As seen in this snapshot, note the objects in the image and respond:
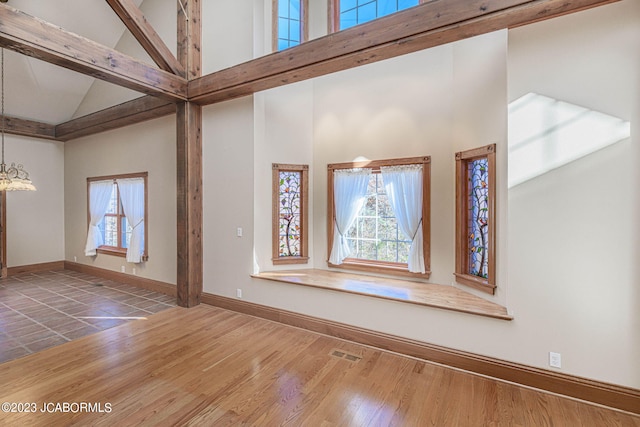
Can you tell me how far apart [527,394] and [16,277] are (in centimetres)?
846

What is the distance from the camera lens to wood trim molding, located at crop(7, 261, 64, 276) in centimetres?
586

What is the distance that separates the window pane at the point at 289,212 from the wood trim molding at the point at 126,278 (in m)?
2.09

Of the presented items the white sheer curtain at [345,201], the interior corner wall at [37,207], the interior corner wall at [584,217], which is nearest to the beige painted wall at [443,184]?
the interior corner wall at [584,217]

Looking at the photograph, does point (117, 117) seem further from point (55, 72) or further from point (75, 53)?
point (75, 53)

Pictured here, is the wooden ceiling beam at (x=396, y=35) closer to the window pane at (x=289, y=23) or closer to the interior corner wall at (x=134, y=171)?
the window pane at (x=289, y=23)

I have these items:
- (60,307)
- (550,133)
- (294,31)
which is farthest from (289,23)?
(60,307)

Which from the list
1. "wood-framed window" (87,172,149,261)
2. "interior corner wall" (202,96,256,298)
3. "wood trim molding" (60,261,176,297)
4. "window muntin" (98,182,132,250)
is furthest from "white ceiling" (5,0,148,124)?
"wood trim molding" (60,261,176,297)

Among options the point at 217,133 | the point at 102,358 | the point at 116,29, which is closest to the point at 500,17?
the point at 217,133

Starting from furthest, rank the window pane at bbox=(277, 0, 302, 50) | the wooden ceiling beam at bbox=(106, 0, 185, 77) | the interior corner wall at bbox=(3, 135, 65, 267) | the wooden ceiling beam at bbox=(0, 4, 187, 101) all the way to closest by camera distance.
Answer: the interior corner wall at bbox=(3, 135, 65, 267), the window pane at bbox=(277, 0, 302, 50), the wooden ceiling beam at bbox=(106, 0, 185, 77), the wooden ceiling beam at bbox=(0, 4, 187, 101)

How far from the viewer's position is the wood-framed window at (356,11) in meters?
3.70

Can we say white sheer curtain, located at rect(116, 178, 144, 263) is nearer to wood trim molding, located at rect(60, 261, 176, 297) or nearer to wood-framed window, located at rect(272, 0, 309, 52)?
wood trim molding, located at rect(60, 261, 176, 297)

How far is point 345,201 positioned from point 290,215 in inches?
33.1

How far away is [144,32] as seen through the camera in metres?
3.57

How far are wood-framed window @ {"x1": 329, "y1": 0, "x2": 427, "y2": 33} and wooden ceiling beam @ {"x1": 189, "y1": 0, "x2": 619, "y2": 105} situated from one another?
3.64ft
